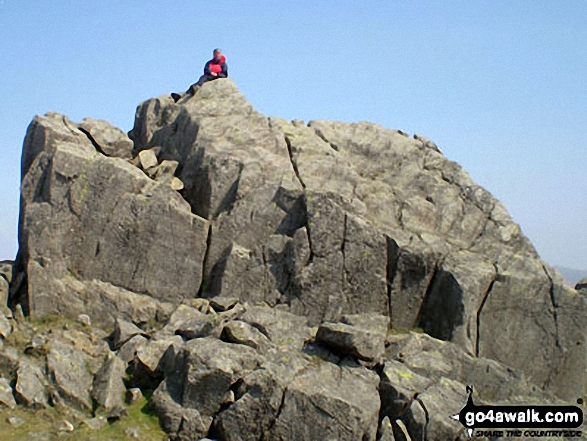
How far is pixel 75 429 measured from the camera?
26.1m

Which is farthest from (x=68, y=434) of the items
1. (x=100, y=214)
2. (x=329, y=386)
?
(x=100, y=214)

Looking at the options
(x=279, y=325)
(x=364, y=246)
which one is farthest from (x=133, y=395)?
(x=364, y=246)

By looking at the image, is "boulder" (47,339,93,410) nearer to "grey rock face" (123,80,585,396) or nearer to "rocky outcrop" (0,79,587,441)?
"rocky outcrop" (0,79,587,441)

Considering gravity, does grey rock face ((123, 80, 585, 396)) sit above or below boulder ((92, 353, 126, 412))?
above

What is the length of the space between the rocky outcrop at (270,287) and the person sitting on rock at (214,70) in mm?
3090

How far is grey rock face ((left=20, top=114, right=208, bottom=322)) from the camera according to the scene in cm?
3466

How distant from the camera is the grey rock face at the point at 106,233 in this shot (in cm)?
3466

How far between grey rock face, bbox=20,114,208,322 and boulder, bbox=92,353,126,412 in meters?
5.42

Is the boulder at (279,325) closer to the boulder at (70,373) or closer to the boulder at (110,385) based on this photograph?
the boulder at (110,385)

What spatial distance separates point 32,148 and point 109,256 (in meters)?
9.42

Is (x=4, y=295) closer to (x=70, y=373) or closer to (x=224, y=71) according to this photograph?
(x=70, y=373)

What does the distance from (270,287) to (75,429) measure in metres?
13.0

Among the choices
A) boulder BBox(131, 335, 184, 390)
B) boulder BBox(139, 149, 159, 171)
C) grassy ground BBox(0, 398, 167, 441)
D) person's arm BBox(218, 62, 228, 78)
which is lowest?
grassy ground BBox(0, 398, 167, 441)

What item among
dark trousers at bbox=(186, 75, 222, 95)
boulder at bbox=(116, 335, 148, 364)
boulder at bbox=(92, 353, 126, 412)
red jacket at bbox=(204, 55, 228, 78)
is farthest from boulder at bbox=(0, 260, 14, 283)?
red jacket at bbox=(204, 55, 228, 78)
